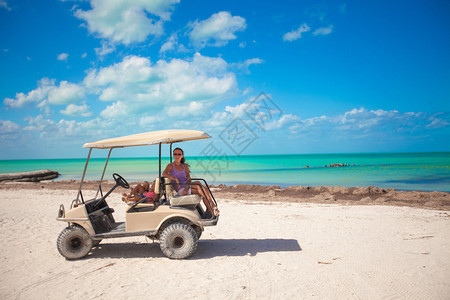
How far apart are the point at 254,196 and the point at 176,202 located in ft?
33.3

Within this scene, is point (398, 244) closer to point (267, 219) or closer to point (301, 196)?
point (267, 219)

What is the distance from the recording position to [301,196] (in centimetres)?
1548

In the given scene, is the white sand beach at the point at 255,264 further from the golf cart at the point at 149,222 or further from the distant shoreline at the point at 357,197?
the distant shoreline at the point at 357,197

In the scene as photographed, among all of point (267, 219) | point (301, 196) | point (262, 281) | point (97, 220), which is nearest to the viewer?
point (262, 281)

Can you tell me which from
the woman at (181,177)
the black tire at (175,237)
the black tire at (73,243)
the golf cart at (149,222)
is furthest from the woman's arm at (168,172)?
the black tire at (73,243)

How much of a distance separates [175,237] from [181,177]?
50.7 inches

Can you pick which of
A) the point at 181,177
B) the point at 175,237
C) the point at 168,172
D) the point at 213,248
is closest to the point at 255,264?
the point at 213,248

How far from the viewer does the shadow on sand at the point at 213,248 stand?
20.1ft

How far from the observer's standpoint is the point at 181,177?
6.31 metres

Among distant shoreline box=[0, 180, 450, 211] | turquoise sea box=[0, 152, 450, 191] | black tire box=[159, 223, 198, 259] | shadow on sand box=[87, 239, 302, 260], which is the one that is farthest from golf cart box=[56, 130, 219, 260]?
distant shoreline box=[0, 180, 450, 211]

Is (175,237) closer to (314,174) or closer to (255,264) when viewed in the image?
(255,264)

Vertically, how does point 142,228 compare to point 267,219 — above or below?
above

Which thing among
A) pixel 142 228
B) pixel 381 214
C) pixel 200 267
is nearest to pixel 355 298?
pixel 200 267

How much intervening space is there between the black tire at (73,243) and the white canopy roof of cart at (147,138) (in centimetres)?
173
